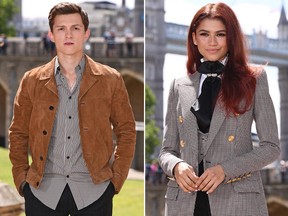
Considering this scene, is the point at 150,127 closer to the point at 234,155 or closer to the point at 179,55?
the point at 179,55

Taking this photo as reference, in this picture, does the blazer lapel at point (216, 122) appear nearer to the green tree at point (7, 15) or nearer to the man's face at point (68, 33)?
the man's face at point (68, 33)

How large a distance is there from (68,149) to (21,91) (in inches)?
8.7

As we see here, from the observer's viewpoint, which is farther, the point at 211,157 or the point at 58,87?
the point at 58,87

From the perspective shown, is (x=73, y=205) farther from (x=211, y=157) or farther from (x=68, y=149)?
(x=211, y=157)

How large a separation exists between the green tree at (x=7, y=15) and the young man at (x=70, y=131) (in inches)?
600

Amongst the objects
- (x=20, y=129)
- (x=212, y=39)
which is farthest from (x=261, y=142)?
(x=20, y=129)

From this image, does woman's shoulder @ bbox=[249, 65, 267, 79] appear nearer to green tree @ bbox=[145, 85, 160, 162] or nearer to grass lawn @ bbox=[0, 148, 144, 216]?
grass lawn @ bbox=[0, 148, 144, 216]

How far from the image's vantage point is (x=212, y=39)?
2.13 m

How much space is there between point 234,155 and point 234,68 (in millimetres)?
220

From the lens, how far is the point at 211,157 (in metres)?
2.09

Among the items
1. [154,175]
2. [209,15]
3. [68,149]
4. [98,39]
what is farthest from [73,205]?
[98,39]

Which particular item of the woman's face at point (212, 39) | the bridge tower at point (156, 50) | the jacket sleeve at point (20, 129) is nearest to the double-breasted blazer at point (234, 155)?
the woman's face at point (212, 39)

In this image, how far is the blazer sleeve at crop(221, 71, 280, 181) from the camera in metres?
2.04

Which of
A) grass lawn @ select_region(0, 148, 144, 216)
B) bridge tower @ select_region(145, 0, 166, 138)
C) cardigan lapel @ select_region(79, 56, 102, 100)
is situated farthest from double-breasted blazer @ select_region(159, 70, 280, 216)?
bridge tower @ select_region(145, 0, 166, 138)
